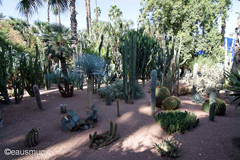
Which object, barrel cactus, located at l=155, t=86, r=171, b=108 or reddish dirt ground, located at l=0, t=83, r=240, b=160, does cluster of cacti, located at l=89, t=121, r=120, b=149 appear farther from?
barrel cactus, located at l=155, t=86, r=171, b=108

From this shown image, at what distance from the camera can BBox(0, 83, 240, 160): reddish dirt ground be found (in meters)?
3.08

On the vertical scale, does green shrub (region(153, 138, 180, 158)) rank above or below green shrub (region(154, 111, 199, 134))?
below

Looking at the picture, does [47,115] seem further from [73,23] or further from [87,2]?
[87,2]

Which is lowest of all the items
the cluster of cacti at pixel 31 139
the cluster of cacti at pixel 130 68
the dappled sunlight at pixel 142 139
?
the dappled sunlight at pixel 142 139

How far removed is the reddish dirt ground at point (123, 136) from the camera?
3078 mm

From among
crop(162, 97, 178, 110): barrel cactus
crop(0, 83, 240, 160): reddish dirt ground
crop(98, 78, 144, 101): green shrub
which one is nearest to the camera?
crop(0, 83, 240, 160): reddish dirt ground

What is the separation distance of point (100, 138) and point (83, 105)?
8.28ft

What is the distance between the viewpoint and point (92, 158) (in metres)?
3.03

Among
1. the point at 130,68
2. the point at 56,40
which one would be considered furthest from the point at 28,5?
the point at 130,68

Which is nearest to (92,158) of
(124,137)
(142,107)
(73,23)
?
(124,137)

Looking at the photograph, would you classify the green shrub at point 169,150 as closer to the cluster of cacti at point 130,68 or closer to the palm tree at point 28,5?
the cluster of cacti at point 130,68

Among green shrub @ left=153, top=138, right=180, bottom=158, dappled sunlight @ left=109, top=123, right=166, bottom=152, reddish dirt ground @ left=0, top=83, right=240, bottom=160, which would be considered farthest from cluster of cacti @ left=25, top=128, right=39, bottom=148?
green shrub @ left=153, top=138, right=180, bottom=158

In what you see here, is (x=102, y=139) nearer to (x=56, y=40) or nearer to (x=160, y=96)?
(x=160, y=96)

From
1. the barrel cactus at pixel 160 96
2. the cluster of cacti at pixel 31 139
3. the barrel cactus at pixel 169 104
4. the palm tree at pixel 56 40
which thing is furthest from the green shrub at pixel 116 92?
the cluster of cacti at pixel 31 139
